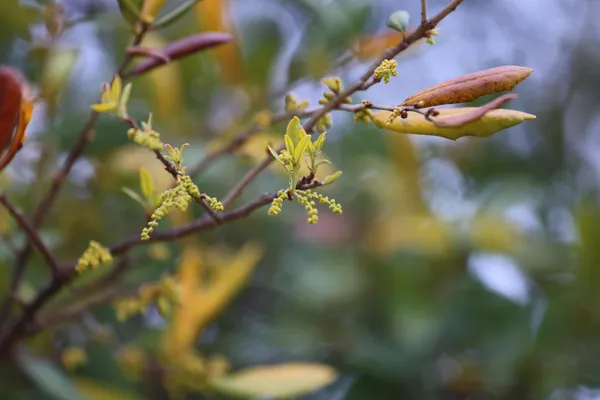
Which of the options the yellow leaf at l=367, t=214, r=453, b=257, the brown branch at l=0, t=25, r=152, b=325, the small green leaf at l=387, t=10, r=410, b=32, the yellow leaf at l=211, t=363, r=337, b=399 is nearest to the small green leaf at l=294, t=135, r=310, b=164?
the small green leaf at l=387, t=10, r=410, b=32

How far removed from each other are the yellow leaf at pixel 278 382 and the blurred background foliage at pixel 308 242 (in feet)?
0.13

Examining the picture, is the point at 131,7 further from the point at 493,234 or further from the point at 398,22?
the point at 493,234

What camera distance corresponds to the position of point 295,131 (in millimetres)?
503

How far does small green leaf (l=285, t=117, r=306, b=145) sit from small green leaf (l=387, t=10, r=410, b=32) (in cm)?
12

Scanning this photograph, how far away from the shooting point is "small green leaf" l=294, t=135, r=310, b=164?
0.49 m

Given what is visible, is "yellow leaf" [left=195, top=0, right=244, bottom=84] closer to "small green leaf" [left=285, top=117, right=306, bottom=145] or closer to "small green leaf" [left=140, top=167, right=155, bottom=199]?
"small green leaf" [left=140, top=167, right=155, bottom=199]

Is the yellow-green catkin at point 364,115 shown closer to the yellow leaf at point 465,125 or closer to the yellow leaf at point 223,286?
the yellow leaf at point 465,125

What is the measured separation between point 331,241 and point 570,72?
841 millimetres

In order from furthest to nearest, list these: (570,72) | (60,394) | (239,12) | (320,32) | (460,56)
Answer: (570,72)
(460,56)
(239,12)
(320,32)
(60,394)

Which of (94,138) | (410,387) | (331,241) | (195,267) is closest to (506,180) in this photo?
(331,241)

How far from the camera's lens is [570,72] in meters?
1.87

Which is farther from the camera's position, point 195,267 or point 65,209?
point 65,209

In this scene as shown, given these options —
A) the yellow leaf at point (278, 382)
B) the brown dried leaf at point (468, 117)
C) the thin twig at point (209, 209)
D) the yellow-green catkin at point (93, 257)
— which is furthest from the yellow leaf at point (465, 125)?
the yellow leaf at point (278, 382)

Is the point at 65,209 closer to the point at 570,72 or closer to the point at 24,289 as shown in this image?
the point at 24,289
